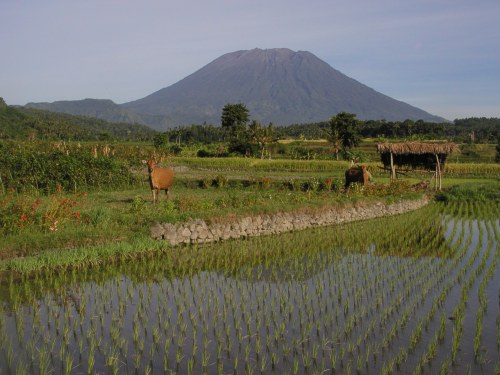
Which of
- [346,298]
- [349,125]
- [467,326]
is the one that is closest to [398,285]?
[346,298]

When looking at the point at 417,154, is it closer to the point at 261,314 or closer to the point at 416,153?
the point at 416,153

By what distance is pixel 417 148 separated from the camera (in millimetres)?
24438

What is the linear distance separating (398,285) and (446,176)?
28.2 m

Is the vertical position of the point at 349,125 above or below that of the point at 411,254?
above

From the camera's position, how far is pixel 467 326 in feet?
23.2

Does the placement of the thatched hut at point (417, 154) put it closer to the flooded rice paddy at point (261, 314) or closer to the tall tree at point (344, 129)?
the flooded rice paddy at point (261, 314)

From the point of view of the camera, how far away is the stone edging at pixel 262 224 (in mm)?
12422

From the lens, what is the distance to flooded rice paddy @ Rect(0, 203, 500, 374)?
5.97 meters

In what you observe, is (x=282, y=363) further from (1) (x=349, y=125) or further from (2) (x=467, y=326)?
(1) (x=349, y=125)

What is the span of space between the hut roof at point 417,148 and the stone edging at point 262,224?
5.84m

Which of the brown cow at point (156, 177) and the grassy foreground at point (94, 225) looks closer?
the grassy foreground at point (94, 225)

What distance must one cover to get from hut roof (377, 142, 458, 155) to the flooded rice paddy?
499 inches

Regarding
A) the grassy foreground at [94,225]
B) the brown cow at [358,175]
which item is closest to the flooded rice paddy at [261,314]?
the grassy foreground at [94,225]

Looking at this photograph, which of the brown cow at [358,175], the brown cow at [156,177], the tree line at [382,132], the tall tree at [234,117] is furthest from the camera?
the tree line at [382,132]
